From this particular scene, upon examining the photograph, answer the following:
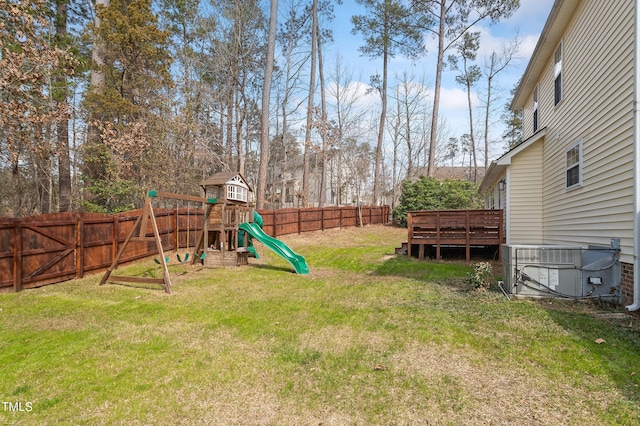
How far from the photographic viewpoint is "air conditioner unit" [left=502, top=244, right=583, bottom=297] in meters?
5.43

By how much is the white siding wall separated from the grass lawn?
65.6 inches

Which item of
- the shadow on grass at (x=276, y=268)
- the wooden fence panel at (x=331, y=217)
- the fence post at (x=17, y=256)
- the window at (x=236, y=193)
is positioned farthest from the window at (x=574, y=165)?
the wooden fence panel at (x=331, y=217)

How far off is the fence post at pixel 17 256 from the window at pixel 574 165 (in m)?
11.2

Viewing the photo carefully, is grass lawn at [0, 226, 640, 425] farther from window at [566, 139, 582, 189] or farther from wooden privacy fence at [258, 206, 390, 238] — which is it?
wooden privacy fence at [258, 206, 390, 238]

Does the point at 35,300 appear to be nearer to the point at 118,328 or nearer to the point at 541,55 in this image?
the point at 118,328

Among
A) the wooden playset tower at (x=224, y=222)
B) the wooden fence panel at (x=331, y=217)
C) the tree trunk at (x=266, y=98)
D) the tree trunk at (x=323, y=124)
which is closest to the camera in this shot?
the wooden playset tower at (x=224, y=222)

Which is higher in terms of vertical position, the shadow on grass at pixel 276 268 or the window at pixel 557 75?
the window at pixel 557 75

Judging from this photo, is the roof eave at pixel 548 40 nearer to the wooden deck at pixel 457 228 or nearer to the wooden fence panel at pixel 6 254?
the wooden deck at pixel 457 228

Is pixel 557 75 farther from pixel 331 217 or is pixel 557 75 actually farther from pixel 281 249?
pixel 331 217

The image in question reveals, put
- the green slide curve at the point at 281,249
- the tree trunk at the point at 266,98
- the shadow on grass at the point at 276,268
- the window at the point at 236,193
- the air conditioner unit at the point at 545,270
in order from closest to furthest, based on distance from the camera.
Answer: the air conditioner unit at the point at 545,270
the green slide curve at the point at 281,249
the shadow on grass at the point at 276,268
the window at the point at 236,193
the tree trunk at the point at 266,98

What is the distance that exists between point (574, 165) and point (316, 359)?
22.2ft

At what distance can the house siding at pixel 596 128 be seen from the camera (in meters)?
4.99

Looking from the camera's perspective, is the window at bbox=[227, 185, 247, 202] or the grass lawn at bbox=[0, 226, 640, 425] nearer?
the grass lawn at bbox=[0, 226, 640, 425]

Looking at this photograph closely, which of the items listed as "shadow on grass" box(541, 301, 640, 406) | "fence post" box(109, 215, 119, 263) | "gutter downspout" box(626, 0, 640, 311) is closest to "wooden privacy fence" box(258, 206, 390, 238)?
"fence post" box(109, 215, 119, 263)
